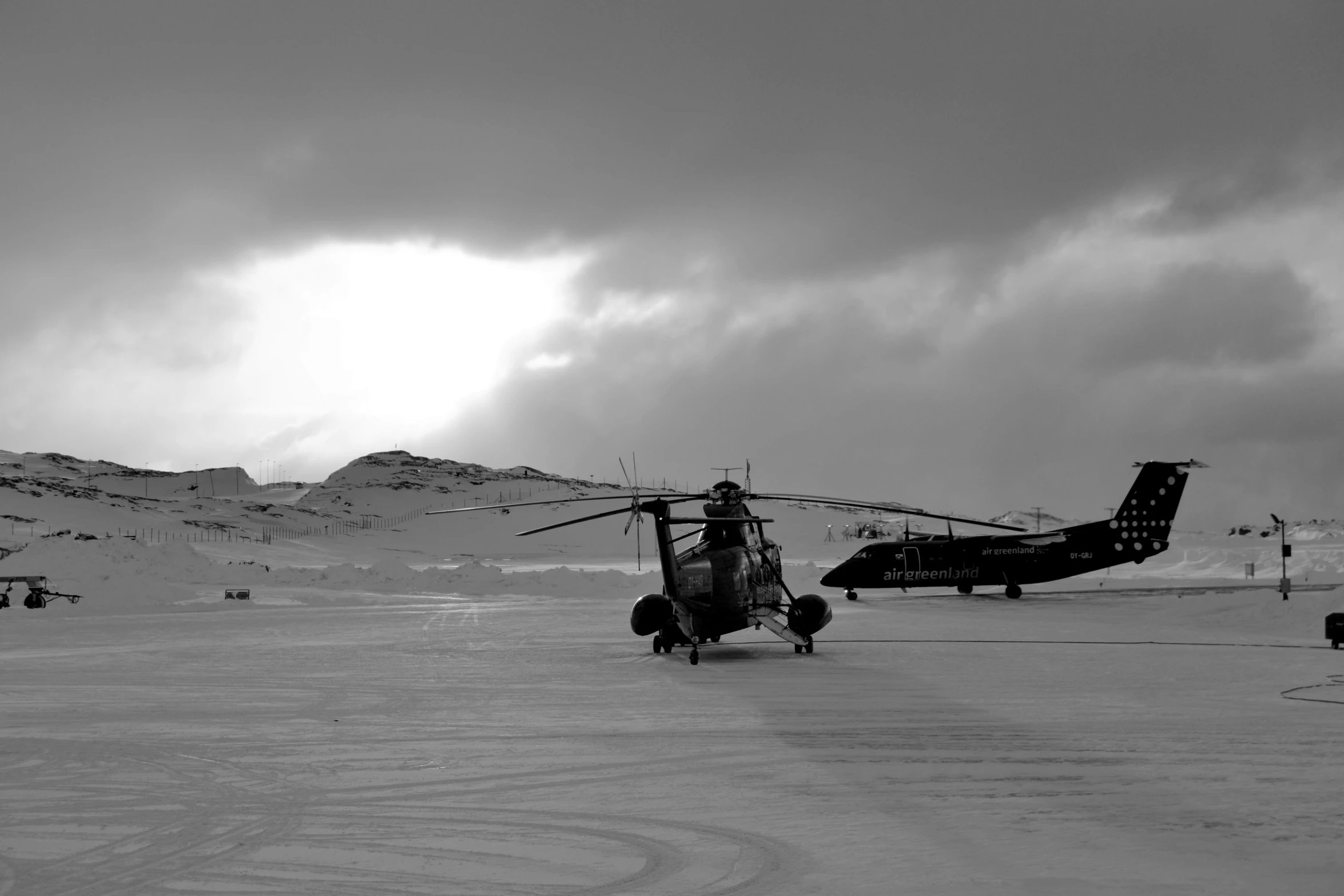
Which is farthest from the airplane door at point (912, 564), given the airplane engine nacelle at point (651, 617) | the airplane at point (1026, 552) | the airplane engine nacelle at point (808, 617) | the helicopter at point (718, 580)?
the airplane engine nacelle at point (651, 617)

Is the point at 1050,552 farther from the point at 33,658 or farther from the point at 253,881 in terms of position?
the point at 253,881

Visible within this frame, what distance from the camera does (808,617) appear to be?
63.6 feet

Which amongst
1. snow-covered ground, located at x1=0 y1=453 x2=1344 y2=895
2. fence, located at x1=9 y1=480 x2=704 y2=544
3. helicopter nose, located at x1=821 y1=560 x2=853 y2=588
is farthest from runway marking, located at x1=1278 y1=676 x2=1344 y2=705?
fence, located at x1=9 y1=480 x2=704 y2=544

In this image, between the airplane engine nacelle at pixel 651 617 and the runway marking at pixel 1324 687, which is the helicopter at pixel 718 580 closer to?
the airplane engine nacelle at pixel 651 617

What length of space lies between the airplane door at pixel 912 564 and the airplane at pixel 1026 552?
18mm

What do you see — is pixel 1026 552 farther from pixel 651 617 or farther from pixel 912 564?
pixel 651 617

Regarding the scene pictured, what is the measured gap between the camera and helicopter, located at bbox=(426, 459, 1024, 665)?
1773 centimetres

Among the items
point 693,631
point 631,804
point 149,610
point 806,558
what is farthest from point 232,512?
point 631,804

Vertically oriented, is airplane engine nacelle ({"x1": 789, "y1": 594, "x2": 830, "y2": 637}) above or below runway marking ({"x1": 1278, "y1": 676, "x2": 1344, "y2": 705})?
above

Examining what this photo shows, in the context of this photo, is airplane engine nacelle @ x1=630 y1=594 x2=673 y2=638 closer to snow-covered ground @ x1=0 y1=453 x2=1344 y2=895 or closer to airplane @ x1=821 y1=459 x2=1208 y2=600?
snow-covered ground @ x1=0 y1=453 x2=1344 y2=895

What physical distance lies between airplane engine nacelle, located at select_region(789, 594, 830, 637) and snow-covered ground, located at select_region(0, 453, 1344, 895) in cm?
76

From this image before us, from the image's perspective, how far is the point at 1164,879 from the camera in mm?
6344

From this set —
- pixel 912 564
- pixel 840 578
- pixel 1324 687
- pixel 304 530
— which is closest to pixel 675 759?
pixel 1324 687

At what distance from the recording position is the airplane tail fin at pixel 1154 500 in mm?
35938
